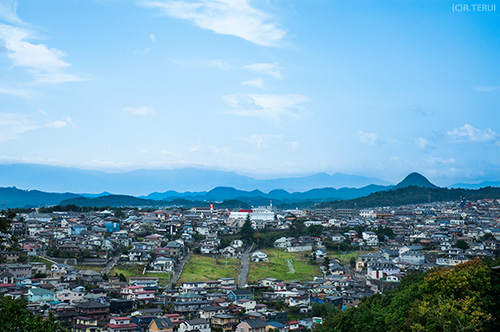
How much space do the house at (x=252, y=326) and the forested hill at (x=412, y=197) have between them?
55.8 metres

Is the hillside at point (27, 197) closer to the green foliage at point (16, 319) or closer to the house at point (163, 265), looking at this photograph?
the house at point (163, 265)

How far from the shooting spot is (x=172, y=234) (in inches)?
1538

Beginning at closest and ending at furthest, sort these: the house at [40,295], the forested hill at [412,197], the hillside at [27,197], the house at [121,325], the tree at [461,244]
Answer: the house at [121,325] < the house at [40,295] < the tree at [461,244] < the forested hill at [412,197] < the hillside at [27,197]

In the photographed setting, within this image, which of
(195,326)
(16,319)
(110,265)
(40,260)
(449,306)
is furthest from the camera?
(110,265)

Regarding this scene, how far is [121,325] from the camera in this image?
19.0 m

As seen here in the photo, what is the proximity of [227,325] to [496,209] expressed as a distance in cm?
4710

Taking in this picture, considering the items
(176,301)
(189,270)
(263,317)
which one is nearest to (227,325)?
(263,317)

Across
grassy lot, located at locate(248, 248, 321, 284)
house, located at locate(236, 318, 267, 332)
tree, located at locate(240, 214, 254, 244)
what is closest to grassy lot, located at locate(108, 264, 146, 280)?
grassy lot, located at locate(248, 248, 321, 284)

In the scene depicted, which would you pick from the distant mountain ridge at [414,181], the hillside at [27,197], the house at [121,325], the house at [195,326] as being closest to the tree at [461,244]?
the house at [195,326]

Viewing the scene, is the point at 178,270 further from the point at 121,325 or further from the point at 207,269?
the point at 121,325

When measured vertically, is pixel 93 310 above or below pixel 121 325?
above

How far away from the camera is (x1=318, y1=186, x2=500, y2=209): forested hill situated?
77.2 meters

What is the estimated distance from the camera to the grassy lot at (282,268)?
29017mm

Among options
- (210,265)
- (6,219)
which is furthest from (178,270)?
(6,219)
